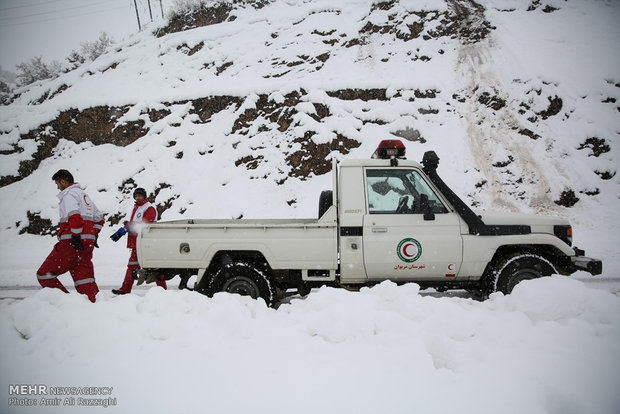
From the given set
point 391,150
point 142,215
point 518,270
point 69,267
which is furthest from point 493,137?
point 69,267

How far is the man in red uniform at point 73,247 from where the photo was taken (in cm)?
384

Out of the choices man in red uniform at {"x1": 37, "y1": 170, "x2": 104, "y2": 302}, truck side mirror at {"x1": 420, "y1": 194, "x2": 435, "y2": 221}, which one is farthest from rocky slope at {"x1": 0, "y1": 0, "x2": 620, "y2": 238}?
truck side mirror at {"x1": 420, "y1": 194, "x2": 435, "y2": 221}

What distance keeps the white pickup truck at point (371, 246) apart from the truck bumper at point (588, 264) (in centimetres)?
3

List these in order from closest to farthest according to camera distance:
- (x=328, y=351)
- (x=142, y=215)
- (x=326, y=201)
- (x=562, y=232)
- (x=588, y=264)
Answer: (x=328, y=351), (x=588, y=264), (x=562, y=232), (x=326, y=201), (x=142, y=215)

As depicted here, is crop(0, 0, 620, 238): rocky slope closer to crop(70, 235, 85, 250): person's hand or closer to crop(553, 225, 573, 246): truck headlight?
crop(70, 235, 85, 250): person's hand

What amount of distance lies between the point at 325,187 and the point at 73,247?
7755 mm

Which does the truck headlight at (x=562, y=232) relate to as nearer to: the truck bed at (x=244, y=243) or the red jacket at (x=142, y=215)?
the truck bed at (x=244, y=243)

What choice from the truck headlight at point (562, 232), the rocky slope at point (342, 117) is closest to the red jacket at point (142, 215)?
the rocky slope at point (342, 117)

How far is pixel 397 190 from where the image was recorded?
3850 millimetres

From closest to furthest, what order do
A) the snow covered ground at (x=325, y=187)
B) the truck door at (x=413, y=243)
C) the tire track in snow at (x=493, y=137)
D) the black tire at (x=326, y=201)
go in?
1. the snow covered ground at (x=325, y=187)
2. the truck door at (x=413, y=243)
3. the black tire at (x=326, y=201)
4. the tire track in snow at (x=493, y=137)

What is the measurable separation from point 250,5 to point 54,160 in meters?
18.6

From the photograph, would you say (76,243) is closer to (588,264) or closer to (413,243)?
(413,243)

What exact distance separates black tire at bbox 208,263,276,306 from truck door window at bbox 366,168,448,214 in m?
1.69

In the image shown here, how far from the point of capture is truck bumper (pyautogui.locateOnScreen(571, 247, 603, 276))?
3.34m
